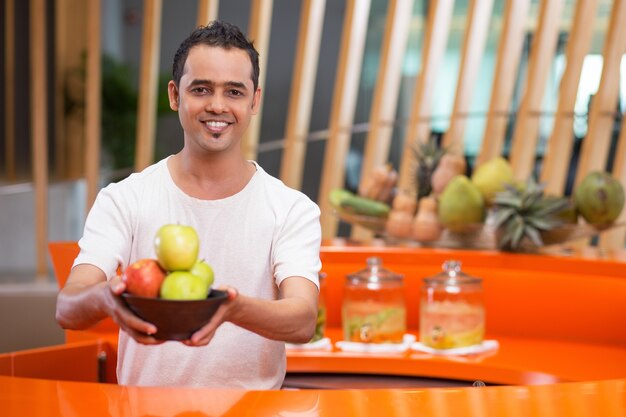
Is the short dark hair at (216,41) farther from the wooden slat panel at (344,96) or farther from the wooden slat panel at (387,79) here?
the wooden slat panel at (387,79)

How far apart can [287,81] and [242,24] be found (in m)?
0.61

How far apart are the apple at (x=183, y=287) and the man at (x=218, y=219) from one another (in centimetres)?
36

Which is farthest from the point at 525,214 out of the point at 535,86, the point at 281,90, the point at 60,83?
the point at 60,83

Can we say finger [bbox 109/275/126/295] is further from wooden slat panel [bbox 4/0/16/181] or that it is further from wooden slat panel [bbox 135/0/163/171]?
wooden slat panel [bbox 4/0/16/181]

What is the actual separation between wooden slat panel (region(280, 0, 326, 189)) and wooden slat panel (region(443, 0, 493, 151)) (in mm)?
918

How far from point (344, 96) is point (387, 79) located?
304mm

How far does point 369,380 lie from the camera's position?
135 inches

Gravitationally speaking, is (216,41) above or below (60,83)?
above

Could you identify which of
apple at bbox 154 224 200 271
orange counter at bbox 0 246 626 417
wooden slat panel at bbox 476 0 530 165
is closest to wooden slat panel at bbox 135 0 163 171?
wooden slat panel at bbox 476 0 530 165

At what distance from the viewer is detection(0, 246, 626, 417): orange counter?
5.88 feet

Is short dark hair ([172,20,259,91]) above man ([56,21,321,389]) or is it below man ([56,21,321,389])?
above

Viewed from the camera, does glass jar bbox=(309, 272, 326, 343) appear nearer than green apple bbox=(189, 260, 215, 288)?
No

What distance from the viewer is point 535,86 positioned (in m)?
6.15

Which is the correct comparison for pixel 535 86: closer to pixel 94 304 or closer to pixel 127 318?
pixel 94 304
